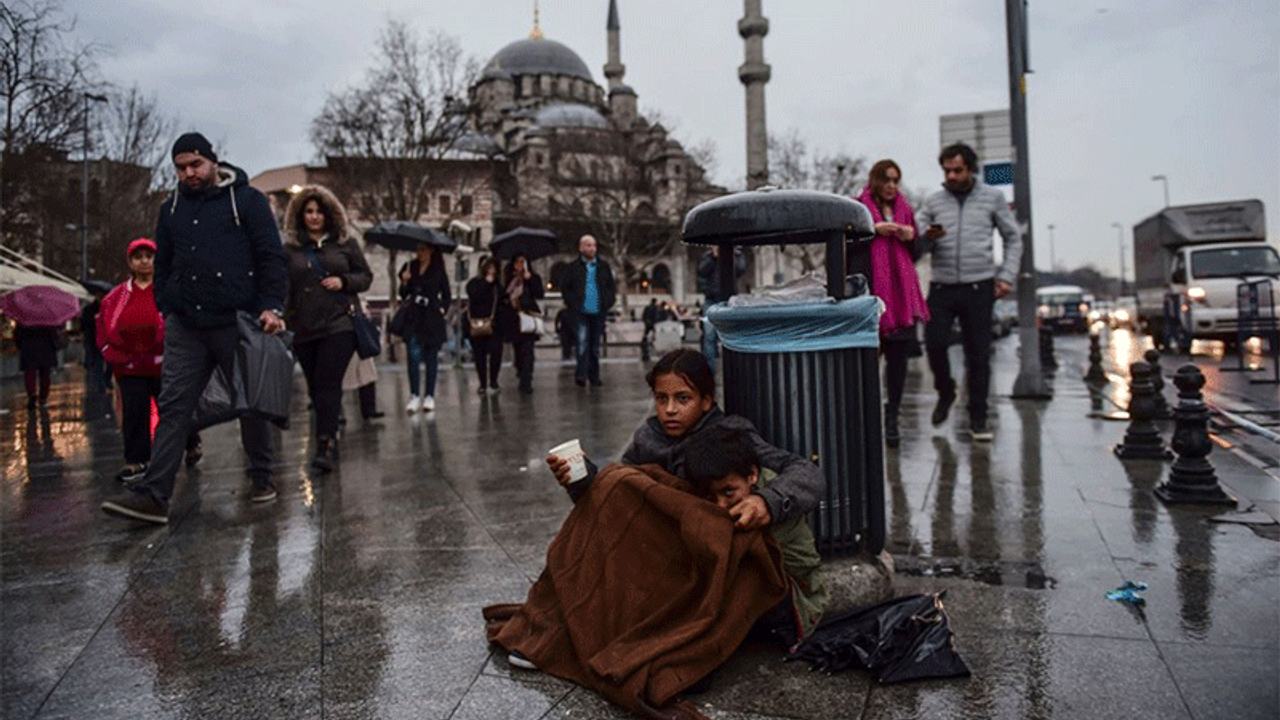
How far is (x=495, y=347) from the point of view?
39.3ft

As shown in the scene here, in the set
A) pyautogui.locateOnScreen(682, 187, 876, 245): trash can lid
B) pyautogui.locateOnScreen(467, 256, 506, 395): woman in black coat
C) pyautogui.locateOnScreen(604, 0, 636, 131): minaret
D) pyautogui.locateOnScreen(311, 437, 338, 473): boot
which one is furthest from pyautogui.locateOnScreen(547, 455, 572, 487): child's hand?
pyautogui.locateOnScreen(604, 0, 636, 131): minaret

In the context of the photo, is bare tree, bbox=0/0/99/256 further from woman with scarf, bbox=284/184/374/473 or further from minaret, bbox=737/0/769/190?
minaret, bbox=737/0/769/190

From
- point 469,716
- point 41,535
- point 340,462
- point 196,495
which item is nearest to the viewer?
point 469,716

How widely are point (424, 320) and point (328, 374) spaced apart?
3418mm

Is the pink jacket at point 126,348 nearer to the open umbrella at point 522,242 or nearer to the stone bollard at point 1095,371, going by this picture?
the open umbrella at point 522,242

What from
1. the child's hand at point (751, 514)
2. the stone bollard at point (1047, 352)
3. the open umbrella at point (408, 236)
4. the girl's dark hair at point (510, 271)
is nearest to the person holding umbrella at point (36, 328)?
the open umbrella at point (408, 236)

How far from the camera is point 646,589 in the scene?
2744mm

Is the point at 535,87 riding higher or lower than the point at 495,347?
higher

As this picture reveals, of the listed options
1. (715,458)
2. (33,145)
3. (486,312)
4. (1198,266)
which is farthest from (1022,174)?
(33,145)

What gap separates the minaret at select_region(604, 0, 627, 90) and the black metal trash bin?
93363 millimetres

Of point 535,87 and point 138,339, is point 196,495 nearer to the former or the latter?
point 138,339

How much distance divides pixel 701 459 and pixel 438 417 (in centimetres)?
711

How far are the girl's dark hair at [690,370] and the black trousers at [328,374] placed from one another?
4.00m

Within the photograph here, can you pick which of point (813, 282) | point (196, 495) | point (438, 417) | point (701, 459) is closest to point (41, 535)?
point (196, 495)
